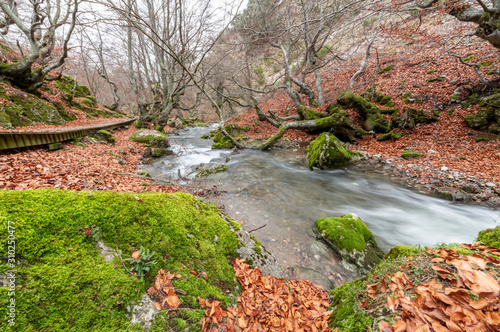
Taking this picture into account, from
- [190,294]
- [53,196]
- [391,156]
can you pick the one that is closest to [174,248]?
[190,294]

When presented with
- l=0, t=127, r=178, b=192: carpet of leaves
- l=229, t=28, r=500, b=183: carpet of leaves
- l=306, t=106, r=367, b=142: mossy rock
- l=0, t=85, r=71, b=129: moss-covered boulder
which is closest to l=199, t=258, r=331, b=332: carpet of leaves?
l=0, t=127, r=178, b=192: carpet of leaves

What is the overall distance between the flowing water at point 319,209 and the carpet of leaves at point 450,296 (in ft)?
7.10

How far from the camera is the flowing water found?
410cm

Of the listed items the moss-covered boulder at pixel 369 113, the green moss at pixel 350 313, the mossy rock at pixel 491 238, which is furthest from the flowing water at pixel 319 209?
the moss-covered boulder at pixel 369 113

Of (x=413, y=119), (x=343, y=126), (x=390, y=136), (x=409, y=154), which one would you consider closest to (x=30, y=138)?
(x=343, y=126)

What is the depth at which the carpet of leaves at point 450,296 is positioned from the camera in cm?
115

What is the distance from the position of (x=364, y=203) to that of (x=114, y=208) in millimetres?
7171

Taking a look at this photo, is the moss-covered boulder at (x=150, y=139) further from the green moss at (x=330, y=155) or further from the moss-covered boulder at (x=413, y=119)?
the moss-covered boulder at (x=413, y=119)

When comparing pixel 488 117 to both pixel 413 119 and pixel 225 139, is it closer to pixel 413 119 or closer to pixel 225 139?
pixel 413 119

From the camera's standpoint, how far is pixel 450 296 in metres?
1.29

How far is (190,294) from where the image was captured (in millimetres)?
1598

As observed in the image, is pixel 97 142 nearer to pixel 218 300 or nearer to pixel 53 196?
pixel 53 196

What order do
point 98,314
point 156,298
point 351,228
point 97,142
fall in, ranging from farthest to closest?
point 97,142 → point 351,228 → point 156,298 → point 98,314

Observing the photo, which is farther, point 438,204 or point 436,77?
point 436,77
